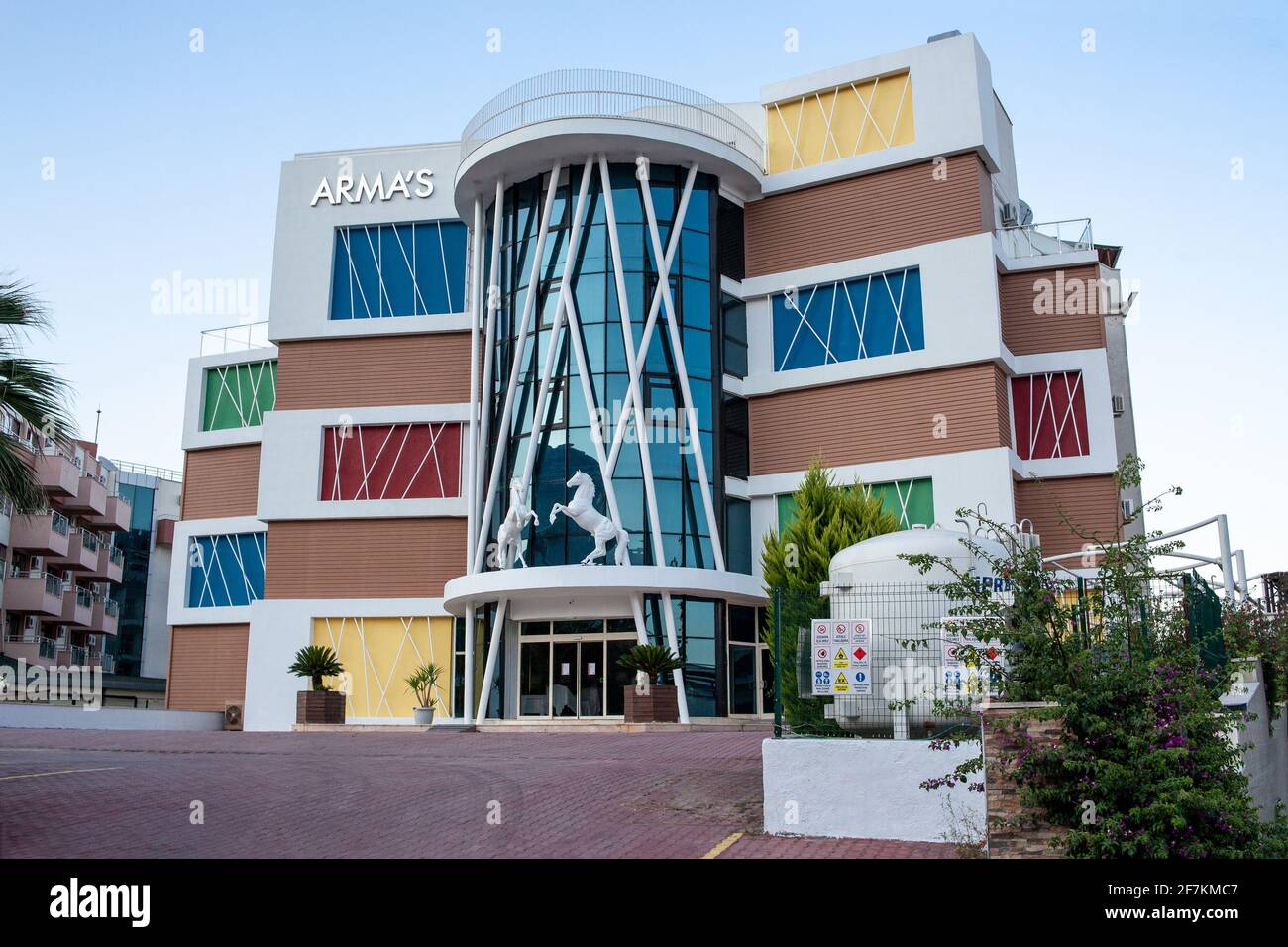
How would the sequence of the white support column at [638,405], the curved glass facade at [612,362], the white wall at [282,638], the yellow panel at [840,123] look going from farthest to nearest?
the white wall at [282,638], the yellow panel at [840,123], the curved glass facade at [612,362], the white support column at [638,405]

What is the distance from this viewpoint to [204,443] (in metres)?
43.4

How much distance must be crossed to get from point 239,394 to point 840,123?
75.0ft

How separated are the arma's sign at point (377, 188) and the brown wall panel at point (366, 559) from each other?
10.6 m

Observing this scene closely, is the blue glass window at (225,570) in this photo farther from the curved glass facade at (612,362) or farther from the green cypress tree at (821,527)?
the green cypress tree at (821,527)

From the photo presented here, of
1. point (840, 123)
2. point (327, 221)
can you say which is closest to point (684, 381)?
point (840, 123)

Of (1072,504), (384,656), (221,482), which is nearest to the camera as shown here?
(1072,504)

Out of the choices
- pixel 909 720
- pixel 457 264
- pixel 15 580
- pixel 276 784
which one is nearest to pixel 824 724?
pixel 909 720

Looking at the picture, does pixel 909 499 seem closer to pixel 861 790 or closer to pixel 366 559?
pixel 366 559

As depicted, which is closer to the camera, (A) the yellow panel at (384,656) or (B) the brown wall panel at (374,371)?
(A) the yellow panel at (384,656)

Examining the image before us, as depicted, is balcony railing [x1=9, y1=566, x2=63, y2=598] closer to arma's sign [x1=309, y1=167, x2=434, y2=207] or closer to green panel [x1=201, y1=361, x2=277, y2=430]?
green panel [x1=201, y1=361, x2=277, y2=430]

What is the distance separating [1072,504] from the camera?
33.4 metres

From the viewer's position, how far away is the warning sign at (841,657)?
13.7 metres

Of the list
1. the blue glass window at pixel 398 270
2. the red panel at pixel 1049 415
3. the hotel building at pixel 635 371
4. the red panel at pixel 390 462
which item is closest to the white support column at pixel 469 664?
the hotel building at pixel 635 371
